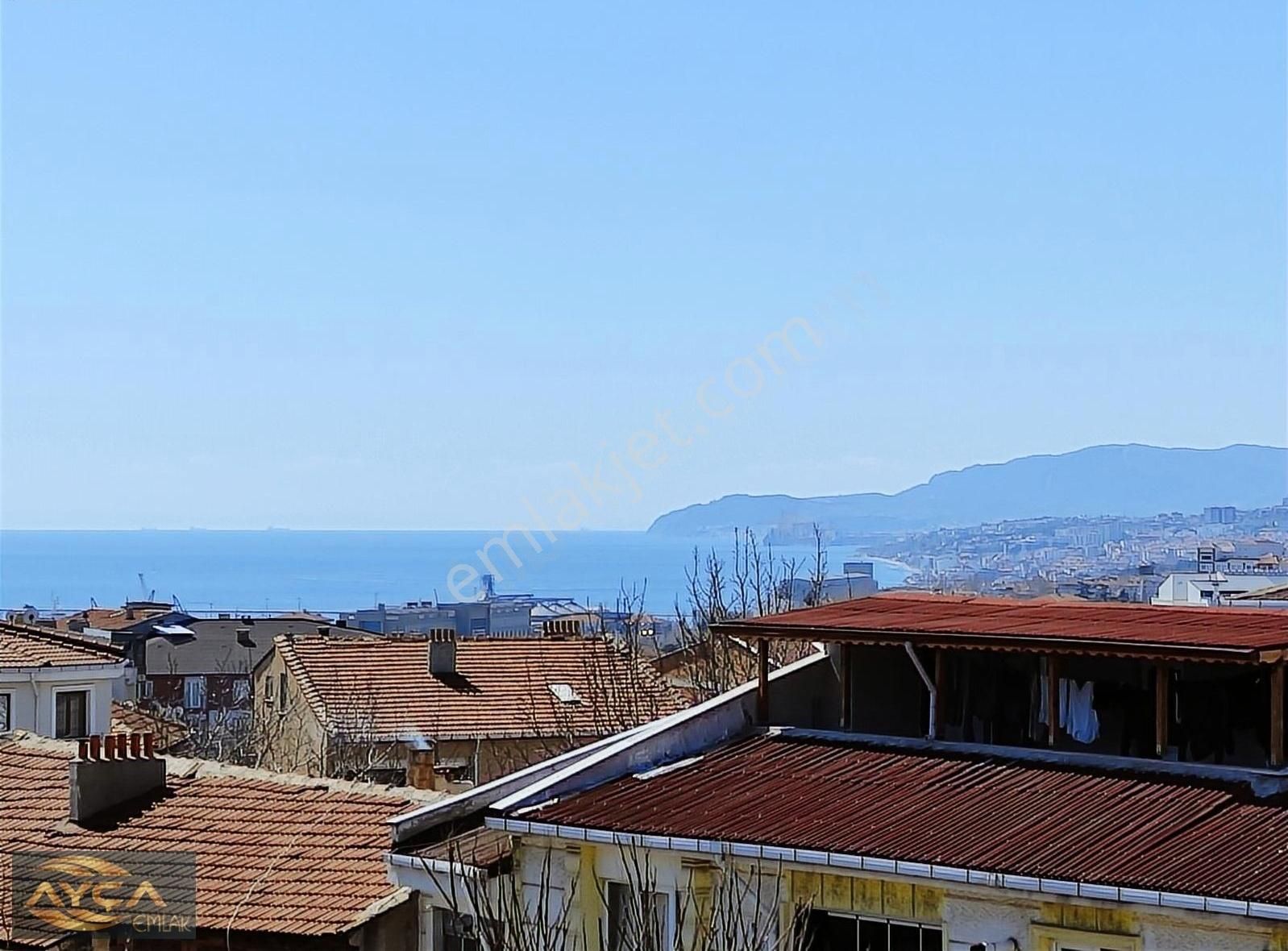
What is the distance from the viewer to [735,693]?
17781 mm

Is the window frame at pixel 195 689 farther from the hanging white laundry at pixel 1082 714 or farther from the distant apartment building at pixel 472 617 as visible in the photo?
the hanging white laundry at pixel 1082 714

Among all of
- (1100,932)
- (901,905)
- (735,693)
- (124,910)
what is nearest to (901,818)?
(901,905)

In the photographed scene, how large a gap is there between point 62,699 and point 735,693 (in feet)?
54.6

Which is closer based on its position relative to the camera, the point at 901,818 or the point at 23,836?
the point at 901,818

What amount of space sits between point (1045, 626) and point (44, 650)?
780 inches

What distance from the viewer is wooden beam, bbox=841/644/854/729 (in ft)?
58.4

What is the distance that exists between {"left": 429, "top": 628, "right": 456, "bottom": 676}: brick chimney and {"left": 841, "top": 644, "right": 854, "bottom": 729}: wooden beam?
1965cm

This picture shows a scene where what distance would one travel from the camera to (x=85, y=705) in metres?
31.2

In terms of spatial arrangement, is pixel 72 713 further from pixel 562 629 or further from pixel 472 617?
pixel 472 617

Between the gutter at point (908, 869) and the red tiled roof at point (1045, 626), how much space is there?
9.50ft

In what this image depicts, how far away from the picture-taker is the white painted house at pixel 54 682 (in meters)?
29.9

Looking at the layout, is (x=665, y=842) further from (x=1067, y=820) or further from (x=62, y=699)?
(x=62, y=699)

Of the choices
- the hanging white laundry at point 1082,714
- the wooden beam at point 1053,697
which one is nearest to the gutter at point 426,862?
the wooden beam at point 1053,697

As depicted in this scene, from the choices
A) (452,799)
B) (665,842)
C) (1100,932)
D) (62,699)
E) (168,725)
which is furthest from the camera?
(168,725)
